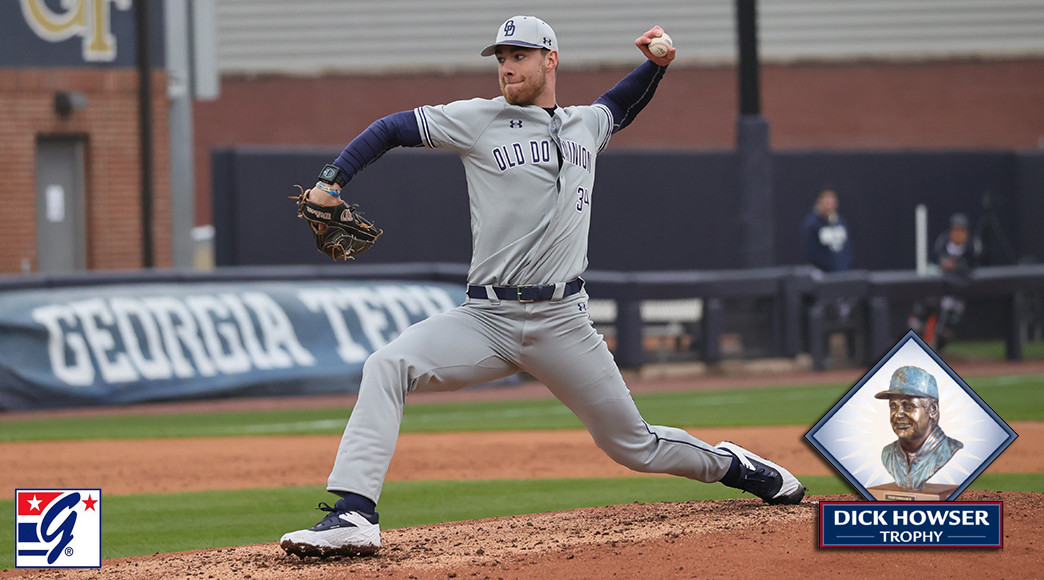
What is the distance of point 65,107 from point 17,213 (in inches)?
60.1

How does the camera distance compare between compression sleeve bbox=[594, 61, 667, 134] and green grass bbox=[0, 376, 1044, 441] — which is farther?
green grass bbox=[0, 376, 1044, 441]

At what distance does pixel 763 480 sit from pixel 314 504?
2563 millimetres

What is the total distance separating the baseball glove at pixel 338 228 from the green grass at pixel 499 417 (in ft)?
18.3

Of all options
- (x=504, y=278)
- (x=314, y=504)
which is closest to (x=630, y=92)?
(x=504, y=278)

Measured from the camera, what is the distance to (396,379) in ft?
16.8

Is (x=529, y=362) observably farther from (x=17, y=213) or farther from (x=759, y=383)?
(x=17, y=213)

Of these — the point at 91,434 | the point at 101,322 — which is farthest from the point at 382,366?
the point at 101,322

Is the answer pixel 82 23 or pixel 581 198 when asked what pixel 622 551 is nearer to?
pixel 581 198

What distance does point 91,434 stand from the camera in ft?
34.3

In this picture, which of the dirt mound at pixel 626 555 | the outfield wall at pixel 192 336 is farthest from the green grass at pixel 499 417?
the dirt mound at pixel 626 555

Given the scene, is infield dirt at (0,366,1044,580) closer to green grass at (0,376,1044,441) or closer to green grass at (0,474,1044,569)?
green grass at (0,474,1044,569)

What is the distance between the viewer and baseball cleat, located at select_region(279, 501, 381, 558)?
16.3 feet

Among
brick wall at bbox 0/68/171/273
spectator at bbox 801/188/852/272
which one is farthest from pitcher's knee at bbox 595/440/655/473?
brick wall at bbox 0/68/171/273

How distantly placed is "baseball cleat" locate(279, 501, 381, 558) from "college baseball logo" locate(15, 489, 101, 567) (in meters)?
0.72
